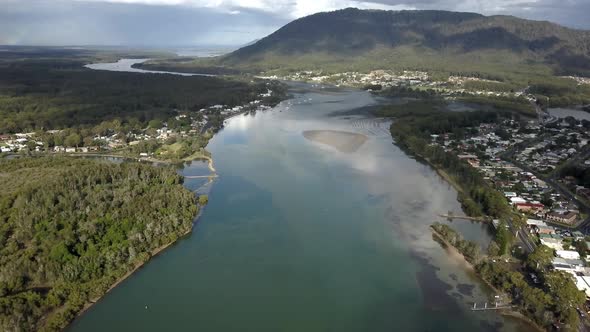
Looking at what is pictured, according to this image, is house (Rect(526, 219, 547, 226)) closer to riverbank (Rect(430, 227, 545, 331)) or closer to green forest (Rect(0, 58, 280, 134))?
riverbank (Rect(430, 227, 545, 331))

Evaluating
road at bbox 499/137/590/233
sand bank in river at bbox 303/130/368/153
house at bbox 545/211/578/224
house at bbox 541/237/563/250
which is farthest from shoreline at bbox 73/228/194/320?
road at bbox 499/137/590/233

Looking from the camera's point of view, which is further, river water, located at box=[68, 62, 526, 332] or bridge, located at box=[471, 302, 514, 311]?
bridge, located at box=[471, 302, 514, 311]

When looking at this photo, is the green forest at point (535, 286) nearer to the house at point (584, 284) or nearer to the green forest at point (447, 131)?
the house at point (584, 284)

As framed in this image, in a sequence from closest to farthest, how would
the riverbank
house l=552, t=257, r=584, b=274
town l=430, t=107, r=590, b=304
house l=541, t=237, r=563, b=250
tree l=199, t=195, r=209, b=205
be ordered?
the riverbank, house l=552, t=257, r=584, b=274, house l=541, t=237, r=563, b=250, town l=430, t=107, r=590, b=304, tree l=199, t=195, r=209, b=205

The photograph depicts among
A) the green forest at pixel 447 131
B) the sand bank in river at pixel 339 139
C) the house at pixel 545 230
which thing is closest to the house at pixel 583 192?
the green forest at pixel 447 131

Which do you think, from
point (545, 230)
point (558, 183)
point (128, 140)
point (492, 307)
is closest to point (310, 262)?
point (492, 307)

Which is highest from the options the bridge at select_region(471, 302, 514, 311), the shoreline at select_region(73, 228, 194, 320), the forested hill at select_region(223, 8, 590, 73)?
the forested hill at select_region(223, 8, 590, 73)
